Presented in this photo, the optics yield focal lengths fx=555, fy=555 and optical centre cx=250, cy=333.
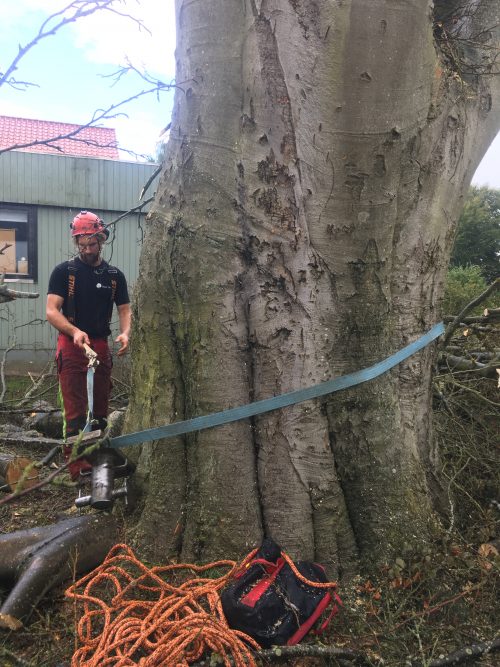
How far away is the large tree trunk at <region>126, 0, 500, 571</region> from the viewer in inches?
105

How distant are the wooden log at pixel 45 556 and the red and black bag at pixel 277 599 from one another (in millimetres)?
812

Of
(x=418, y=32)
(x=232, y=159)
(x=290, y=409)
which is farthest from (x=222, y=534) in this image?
(x=418, y=32)

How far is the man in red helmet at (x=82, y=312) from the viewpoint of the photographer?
4.39m

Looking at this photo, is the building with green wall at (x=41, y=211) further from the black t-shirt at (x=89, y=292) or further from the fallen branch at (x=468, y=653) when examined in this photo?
the fallen branch at (x=468, y=653)

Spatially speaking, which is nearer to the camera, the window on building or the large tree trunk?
the large tree trunk

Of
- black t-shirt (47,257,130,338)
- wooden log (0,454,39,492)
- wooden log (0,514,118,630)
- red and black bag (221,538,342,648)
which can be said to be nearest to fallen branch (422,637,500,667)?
red and black bag (221,538,342,648)

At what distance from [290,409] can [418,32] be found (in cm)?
192

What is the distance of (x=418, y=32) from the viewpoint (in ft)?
8.75

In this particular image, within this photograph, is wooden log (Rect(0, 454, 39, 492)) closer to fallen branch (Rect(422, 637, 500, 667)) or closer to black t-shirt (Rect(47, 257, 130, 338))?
black t-shirt (Rect(47, 257, 130, 338))

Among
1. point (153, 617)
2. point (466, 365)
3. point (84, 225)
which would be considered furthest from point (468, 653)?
point (84, 225)

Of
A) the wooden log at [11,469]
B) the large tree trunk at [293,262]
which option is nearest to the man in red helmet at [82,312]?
the wooden log at [11,469]

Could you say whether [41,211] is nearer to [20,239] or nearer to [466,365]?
[20,239]

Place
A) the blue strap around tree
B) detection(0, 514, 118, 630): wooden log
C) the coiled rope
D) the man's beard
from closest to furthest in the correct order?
the coiled rope < detection(0, 514, 118, 630): wooden log < the blue strap around tree < the man's beard

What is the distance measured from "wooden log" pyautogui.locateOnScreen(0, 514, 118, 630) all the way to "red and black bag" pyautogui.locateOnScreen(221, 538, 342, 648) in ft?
2.66
